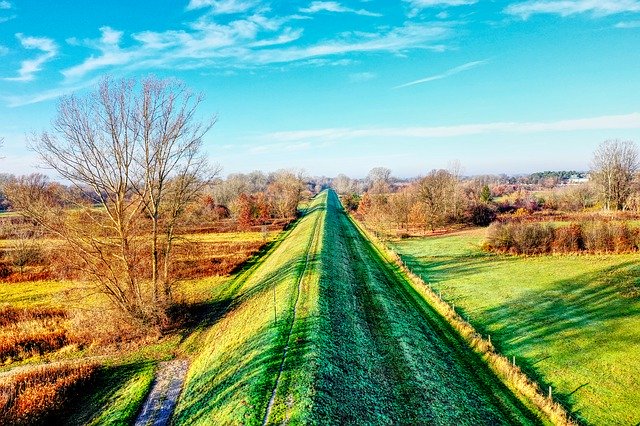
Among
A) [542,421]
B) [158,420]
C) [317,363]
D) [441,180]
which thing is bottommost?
[542,421]

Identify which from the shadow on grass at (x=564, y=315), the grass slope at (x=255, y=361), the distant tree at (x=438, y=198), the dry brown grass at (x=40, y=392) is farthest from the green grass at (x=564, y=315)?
the distant tree at (x=438, y=198)

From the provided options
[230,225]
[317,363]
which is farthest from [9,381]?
[230,225]

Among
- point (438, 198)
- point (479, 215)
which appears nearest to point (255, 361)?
point (438, 198)

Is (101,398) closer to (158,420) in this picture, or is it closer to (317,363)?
(158,420)

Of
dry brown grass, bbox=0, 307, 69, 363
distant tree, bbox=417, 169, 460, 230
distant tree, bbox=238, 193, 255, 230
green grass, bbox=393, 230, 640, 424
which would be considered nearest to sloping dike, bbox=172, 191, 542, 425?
green grass, bbox=393, 230, 640, 424

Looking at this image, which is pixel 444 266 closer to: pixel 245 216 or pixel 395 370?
pixel 395 370

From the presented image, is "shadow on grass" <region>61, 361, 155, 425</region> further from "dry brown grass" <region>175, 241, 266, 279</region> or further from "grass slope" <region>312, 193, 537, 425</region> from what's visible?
"dry brown grass" <region>175, 241, 266, 279</region>

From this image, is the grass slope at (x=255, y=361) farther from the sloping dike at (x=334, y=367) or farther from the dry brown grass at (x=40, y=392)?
the dry brown grass at (x=40, y=392)
